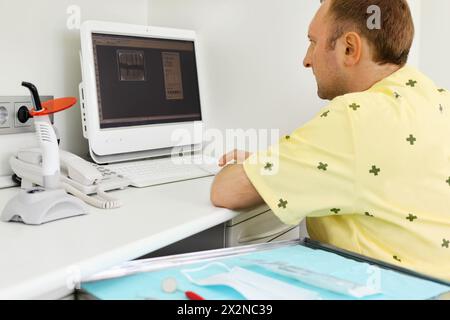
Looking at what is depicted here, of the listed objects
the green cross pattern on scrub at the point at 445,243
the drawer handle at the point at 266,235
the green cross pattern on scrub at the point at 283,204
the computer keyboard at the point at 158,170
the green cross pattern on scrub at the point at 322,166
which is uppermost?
the green cross pattern on scrub at the point at 322,166

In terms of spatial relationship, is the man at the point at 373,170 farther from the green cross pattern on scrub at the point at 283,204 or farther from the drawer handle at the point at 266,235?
the drawer handle at the point at 266,235

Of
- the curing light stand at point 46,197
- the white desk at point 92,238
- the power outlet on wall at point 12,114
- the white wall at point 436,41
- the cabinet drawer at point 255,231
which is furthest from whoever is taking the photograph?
the white wall at point 436,41

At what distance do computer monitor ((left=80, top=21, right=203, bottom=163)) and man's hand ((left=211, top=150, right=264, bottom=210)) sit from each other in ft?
1.63

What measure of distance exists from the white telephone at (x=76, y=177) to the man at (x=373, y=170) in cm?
28

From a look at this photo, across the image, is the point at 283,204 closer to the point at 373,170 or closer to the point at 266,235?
the point at 373,170

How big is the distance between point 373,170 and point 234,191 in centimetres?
28

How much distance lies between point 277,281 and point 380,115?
0.39 meters

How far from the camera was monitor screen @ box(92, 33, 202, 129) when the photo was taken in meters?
1.41

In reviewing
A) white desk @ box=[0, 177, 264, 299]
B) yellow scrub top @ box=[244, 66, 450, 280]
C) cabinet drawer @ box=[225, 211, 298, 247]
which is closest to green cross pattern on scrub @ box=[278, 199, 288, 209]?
yellow scrub top @ box=[244, 66, 450, 280]

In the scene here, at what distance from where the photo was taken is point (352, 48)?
1.06 m

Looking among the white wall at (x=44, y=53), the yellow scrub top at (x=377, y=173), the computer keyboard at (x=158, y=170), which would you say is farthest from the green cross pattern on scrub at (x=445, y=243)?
the white wall at (x=44, y=53)

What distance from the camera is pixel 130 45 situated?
148 centimetres

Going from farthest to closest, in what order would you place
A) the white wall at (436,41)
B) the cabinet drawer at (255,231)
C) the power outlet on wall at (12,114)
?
the white wall at (436,41) → the power outlet on wall at (12,114) → the cabinet drawer at (255,231)

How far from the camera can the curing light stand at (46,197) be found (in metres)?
0.91
